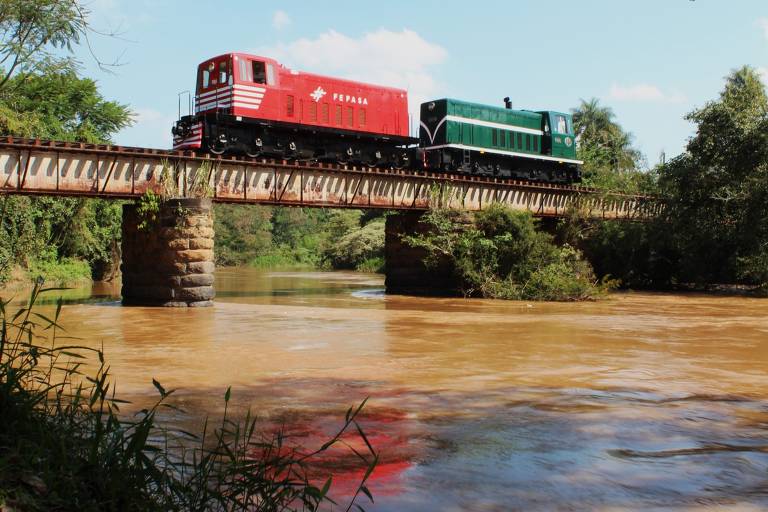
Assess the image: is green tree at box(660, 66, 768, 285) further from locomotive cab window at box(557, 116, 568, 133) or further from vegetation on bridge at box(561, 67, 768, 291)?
locomotive cab window at box(557, 116, 568, 133)

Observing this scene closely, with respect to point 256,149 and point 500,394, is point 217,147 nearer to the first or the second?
point 256,149

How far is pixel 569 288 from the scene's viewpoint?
2356 cm

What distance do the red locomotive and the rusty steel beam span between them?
0.84 meters

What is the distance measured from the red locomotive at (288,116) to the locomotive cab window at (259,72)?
0.10 ft

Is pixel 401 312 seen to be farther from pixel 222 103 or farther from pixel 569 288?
pixel 222 103

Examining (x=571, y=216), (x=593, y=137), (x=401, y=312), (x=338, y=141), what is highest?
(x=593, y=137)

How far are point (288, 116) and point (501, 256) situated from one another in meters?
8.38

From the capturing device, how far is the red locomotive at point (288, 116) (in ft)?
72.6

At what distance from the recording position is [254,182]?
70.6 feet

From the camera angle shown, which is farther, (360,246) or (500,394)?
(360,246)

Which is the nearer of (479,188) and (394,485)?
(394,485)

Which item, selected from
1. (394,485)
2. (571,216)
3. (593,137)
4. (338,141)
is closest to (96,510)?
(394,485)

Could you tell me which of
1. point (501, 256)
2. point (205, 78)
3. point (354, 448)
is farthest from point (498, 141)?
point (354, 448)

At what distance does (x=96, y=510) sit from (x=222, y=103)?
20717 mm
